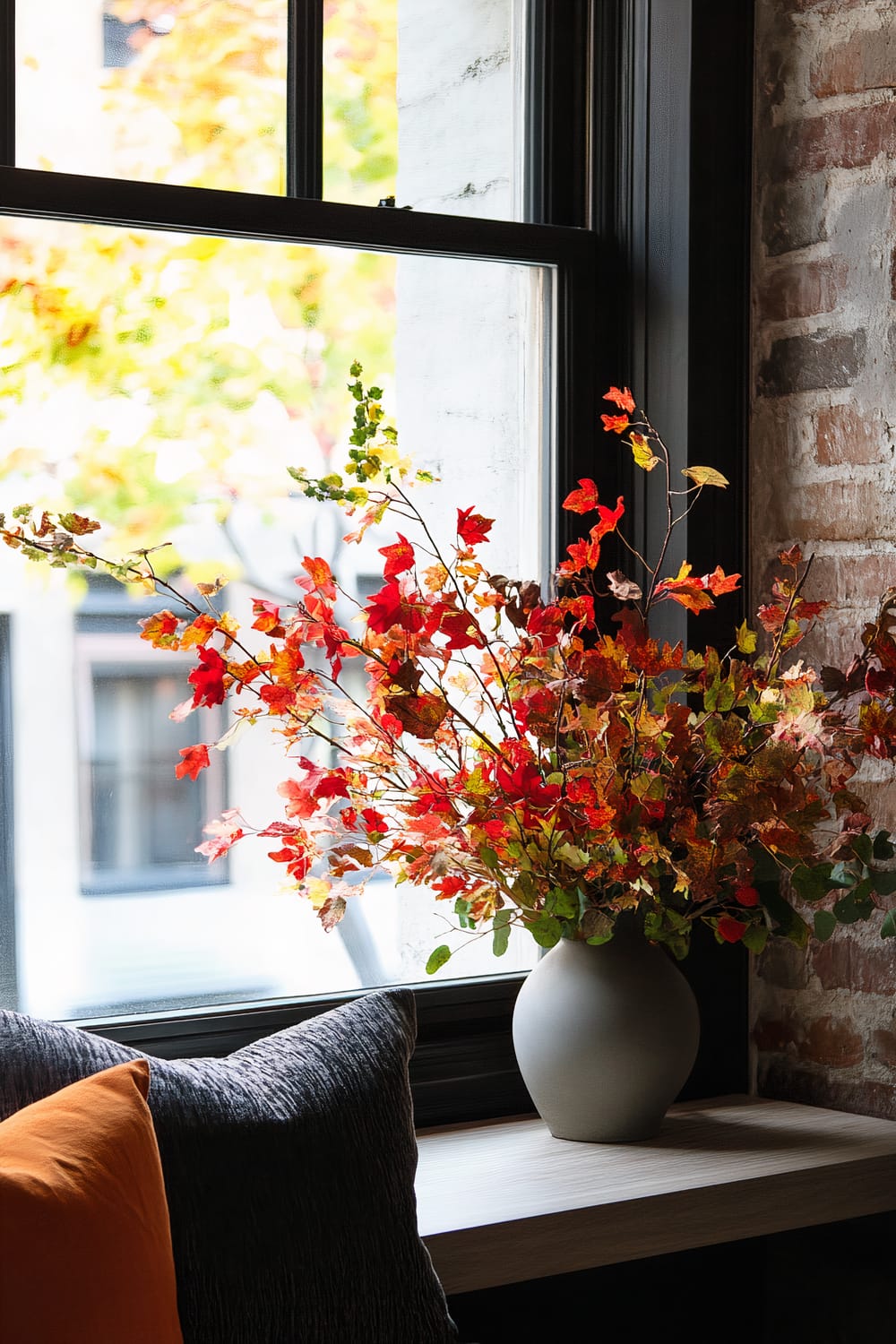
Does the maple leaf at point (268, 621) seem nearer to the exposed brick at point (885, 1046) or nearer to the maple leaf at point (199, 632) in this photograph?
the maple leaf at point (199, 632)

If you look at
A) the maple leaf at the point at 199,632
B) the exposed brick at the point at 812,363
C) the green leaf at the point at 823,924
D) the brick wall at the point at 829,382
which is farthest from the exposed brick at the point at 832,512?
the maple leaf at the point at 199,632

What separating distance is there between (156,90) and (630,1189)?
1.35m

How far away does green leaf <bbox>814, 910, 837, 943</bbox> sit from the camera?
1663 millimetres

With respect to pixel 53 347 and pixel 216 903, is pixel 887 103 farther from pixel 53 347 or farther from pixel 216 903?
pixel 216 903

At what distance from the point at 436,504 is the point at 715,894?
2.15 ft

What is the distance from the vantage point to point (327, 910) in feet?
5.33

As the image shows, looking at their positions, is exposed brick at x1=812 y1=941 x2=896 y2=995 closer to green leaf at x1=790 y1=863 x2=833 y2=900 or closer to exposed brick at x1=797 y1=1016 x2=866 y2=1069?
exposed brick at x1=797 y1=1016 x2=866 y2=1069

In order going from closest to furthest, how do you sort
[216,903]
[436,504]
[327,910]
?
[327,910]
[216,903]
[436,504]

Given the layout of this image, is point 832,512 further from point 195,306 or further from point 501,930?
point 195,306

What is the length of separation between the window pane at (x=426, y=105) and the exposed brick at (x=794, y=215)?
0.33 m

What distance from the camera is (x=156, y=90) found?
1.76 metres

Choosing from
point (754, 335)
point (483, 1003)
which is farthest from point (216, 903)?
point (754, 335)

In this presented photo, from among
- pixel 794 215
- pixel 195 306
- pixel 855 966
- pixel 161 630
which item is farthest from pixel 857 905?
pixel 195 306

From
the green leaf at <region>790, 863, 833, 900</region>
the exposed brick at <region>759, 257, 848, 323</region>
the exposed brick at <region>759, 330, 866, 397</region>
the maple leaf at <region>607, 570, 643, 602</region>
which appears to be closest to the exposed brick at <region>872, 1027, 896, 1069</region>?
the green leaf at <region>790, 863, 833, 900</region>
